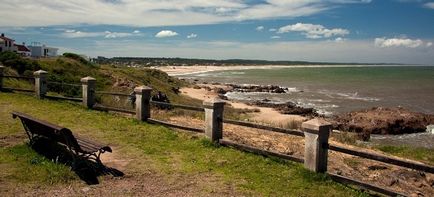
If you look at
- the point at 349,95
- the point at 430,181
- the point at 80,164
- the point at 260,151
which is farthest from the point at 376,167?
the point at 349,95

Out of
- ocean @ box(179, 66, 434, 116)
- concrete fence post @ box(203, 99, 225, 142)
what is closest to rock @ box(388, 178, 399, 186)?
concrete fence post @ box(203, 99, 225, 142)

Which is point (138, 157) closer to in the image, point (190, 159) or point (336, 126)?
point (190, 159)

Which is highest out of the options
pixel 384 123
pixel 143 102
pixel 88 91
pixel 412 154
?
pixel 88 91

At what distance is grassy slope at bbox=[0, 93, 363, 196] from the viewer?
25.6 feet

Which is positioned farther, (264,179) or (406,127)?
(406,127)

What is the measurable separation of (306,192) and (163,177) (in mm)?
2625

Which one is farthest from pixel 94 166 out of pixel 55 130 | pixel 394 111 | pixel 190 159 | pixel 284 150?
pixel 394 111

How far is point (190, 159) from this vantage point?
31.2 ft

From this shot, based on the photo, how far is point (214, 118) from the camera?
10766mm

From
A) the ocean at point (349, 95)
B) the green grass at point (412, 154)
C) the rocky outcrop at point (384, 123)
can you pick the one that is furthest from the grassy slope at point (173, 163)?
the ocean at point (349, 95)

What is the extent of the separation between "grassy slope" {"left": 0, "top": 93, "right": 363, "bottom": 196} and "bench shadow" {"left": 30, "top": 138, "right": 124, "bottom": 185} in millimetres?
192

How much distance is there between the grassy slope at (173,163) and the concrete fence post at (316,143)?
22 cm

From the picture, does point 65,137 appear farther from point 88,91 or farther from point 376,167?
point 88,91

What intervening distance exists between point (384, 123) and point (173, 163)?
20.7 meters
